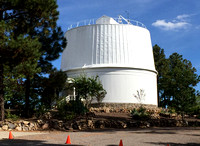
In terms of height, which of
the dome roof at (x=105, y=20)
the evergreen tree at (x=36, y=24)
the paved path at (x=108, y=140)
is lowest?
the paved path at (x=108, y=140)

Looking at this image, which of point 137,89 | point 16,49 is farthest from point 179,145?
point 137,89

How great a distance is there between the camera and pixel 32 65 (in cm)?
1386

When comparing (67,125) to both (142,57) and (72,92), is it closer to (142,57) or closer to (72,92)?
(72,92)

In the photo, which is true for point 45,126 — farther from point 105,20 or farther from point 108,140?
point 105,20

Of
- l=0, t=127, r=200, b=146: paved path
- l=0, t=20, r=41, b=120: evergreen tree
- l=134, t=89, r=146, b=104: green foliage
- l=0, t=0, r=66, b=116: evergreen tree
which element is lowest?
l=0, t=127, r=200, b=146: paved path

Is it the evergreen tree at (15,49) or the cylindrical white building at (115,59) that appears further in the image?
the cylindrical white building at (115,59)

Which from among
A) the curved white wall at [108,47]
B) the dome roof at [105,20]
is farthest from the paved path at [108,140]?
the dome roof at [105,20]

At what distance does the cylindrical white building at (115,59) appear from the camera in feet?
86.9

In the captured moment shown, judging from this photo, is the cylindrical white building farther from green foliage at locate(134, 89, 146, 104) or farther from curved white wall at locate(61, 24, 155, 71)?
green foliage at locate(134, 89, 146, 104)

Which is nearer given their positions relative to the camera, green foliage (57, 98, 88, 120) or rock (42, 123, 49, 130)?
rock (42, 123, 49, 130)

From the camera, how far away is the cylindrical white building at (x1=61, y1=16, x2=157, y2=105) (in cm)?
2650

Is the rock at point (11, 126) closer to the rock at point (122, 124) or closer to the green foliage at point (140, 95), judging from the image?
the rock at point (122, 124)

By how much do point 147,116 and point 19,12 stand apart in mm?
11164

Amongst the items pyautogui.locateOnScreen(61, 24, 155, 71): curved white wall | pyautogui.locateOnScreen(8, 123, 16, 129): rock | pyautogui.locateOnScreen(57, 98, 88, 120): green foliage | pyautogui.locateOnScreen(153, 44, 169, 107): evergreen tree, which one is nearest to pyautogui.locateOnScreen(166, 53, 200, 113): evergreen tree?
pyautogui.locateOnScreen(57, 98, 88, 120): green foliage
